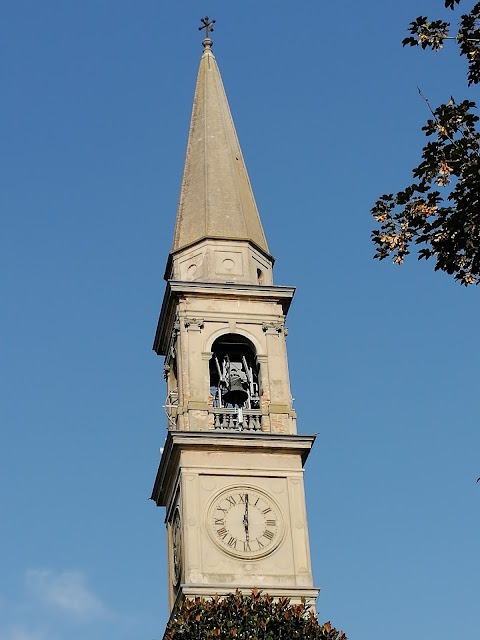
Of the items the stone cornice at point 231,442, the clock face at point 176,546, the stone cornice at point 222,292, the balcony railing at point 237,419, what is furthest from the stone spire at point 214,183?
the clock face at point 176,546

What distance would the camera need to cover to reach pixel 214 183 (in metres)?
41.9

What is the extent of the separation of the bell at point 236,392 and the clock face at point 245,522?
3.40 meters

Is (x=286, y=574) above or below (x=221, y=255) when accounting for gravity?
below

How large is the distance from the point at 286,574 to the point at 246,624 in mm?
7399

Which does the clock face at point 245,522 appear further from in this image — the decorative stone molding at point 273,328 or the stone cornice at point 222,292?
the stone cornice at point 222,292

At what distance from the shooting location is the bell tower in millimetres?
35125

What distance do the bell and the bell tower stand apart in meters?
0.04

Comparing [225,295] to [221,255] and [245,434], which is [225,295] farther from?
[245,434]

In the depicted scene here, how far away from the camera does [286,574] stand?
35.0m

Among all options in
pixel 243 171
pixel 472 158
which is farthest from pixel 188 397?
pixel 472 158

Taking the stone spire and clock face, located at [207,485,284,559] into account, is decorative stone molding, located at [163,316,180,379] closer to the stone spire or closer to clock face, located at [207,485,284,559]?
the stone spire

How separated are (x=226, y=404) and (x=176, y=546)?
438cm

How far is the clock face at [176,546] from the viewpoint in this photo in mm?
36000

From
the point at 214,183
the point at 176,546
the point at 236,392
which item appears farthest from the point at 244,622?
the point at 214,183
